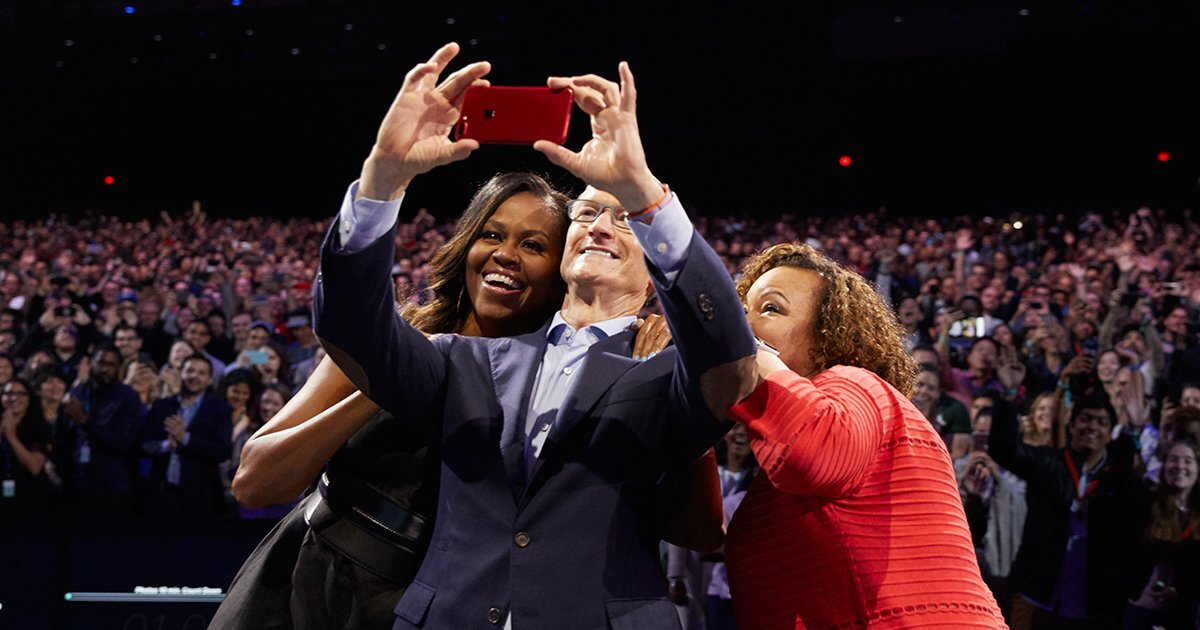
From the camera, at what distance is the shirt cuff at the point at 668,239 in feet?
5.13

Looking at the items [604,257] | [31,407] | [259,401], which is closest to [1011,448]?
[604,257]

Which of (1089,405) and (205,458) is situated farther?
(205,458)

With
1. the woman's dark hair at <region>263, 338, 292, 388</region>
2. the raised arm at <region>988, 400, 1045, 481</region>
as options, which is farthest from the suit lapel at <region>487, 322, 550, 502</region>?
the woman's dark hair at <region>263, 338, 292, 388</region>

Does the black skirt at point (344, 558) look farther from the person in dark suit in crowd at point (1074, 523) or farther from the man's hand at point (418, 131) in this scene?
the person in dark suit in crowd at point (1074, 523)

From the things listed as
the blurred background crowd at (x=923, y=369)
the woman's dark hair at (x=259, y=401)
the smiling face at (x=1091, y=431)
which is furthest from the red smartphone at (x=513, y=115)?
the woman's dark hair at (x=259, y=401)

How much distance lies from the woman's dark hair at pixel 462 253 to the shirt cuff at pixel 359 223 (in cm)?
52

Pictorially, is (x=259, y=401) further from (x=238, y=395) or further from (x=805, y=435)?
(x=805, y=435)

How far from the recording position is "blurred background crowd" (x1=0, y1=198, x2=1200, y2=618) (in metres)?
4.82

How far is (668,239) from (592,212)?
42 centimetres

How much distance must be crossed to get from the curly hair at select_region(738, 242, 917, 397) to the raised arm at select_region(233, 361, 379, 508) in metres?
0.73

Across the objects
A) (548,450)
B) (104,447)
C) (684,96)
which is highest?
(684,96)

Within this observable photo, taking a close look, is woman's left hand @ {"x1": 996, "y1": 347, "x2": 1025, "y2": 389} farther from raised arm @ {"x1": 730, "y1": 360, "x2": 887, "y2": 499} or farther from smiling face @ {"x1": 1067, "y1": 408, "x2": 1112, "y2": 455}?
raised arm @ {"x1": 730, "y1": 360, "x2": 887, "y2": 499}

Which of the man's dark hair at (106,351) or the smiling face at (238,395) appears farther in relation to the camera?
the man's dark hair at (106,351)

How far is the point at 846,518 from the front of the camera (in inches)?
70.1
